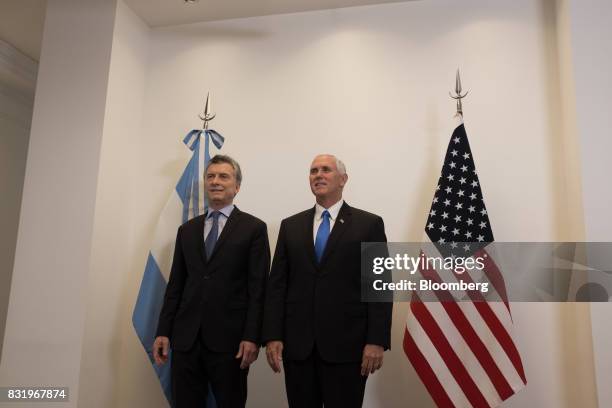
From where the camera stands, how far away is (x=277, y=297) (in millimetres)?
2555

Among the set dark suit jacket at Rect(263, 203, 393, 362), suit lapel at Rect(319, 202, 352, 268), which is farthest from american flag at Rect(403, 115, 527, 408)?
suit lapel at Rect(319, 202, 352, 268)

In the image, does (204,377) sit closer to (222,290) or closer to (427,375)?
(222,290)

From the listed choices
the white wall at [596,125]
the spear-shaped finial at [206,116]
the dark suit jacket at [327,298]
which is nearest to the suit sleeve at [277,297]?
the dark suit jacket at [327,298]

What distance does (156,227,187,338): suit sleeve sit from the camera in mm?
2736

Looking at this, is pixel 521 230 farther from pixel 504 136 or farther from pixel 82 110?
pixel 82 110

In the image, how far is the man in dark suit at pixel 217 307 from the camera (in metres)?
2.54

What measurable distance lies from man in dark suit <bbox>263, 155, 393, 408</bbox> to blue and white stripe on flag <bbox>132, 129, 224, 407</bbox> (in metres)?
0.98

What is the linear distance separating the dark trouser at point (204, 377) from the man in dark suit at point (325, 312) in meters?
0.22

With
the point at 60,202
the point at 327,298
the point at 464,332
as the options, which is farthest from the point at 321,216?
the point at 60,202

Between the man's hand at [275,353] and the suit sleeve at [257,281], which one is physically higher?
the suit sleeve at [257,281]

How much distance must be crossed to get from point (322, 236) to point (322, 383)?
708 mm

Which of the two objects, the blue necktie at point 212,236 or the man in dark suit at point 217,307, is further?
the blue necktie at point 212,236

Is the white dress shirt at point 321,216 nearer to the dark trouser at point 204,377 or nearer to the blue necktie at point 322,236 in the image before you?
the blue necktie at point 322,236

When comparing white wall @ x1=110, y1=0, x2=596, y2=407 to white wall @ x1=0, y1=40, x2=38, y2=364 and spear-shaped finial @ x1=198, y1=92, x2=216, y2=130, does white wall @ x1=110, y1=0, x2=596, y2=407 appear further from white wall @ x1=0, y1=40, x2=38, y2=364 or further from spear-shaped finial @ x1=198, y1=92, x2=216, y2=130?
white wall @ x1=0, y1=40, x2=38, y2=364
